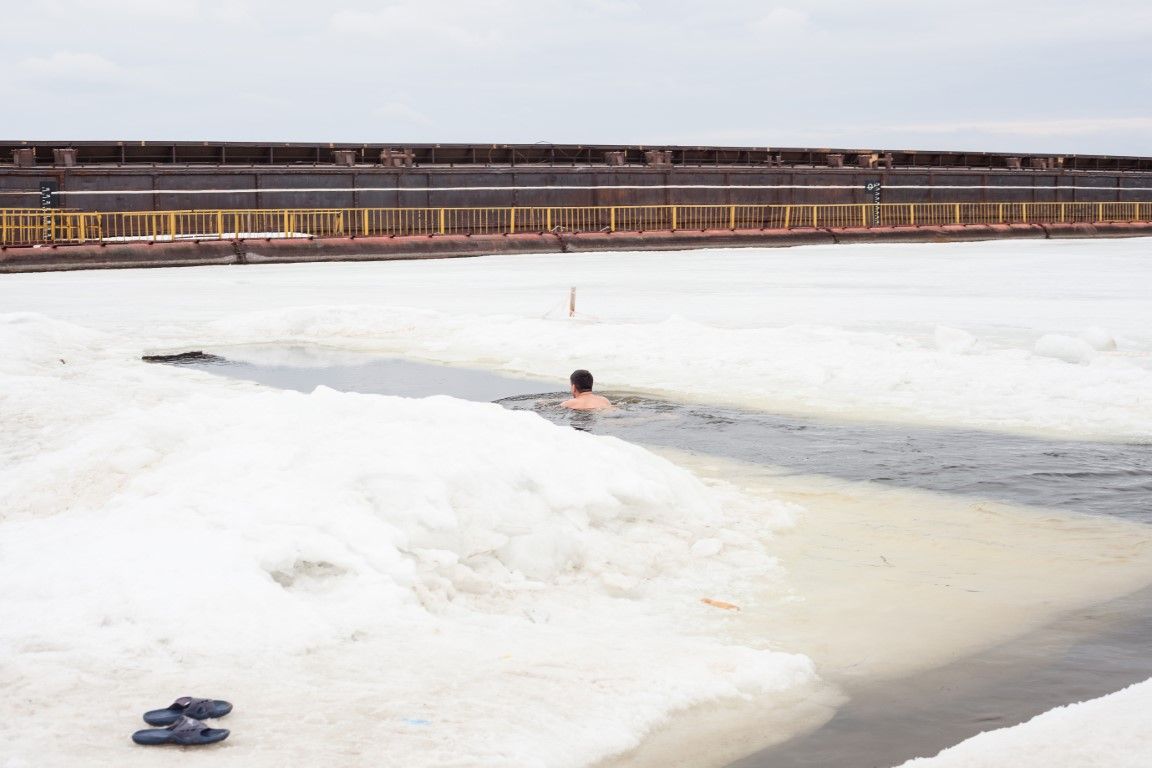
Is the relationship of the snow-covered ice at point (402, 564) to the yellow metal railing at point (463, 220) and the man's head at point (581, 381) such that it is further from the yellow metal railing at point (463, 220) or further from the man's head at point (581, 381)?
the yellow metal railing at point (463, 220)

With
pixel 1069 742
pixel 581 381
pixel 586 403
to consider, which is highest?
pixel 581 381

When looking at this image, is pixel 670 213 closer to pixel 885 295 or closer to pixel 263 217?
pixel 263 217

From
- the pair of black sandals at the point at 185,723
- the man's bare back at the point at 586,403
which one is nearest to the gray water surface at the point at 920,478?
the man's bare back at the point at 586,403

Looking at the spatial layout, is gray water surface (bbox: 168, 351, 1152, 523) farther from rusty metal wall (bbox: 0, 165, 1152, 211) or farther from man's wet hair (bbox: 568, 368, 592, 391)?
rusty metal wall (bbox: 0, 165, 1152, 211)

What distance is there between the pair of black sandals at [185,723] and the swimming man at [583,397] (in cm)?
723

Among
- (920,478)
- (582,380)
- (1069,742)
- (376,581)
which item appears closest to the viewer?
(1069,742)

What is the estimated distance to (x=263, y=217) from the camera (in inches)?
1508

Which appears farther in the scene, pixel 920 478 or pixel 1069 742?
pixel 920 478

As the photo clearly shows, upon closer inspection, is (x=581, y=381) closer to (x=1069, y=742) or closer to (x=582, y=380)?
(x=582, y=380)

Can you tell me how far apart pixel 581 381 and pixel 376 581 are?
596 cm

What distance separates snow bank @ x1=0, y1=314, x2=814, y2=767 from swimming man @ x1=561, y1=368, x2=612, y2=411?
320 cm

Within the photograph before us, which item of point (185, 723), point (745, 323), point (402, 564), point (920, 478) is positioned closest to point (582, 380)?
point (920, 478)

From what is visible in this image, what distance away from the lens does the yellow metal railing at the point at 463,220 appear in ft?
114

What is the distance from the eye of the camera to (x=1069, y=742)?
3.99 meters
